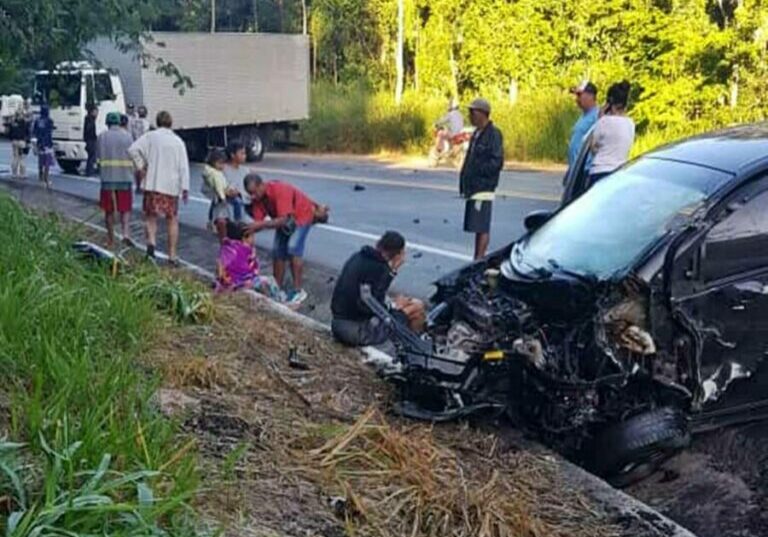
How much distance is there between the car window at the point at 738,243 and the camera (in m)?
4.97

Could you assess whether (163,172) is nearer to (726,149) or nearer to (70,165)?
(726,149)

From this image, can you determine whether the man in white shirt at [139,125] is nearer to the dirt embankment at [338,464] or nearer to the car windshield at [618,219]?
the dirt embankment at [338,464]

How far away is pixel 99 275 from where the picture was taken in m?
6.33

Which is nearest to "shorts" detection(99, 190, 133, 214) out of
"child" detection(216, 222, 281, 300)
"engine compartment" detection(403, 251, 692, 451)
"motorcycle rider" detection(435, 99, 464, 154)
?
"child" detection(216, 222, 281, 300)

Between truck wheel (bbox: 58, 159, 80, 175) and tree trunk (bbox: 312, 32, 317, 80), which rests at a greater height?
tree trunk (bbox: 312, 32, 317, 80)

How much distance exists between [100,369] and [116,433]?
2.81 ft

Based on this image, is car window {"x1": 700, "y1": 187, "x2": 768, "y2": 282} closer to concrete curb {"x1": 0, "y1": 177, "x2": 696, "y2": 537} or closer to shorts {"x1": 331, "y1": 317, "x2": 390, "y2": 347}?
concrete curb {"x1": 0, "y1": 177, "x2": 696, "y2": 537}

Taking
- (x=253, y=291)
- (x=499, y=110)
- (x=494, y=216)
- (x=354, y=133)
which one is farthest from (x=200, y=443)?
(x=354, y=133)

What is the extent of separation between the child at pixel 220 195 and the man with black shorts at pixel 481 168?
2351mm

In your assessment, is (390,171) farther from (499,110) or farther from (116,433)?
(116,433)

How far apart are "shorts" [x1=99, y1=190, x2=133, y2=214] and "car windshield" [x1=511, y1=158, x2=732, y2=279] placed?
7263 mm

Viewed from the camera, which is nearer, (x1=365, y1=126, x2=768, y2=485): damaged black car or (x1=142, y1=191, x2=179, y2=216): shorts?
(x1=365, y1=126, x2=768, y2=485): damaged black car

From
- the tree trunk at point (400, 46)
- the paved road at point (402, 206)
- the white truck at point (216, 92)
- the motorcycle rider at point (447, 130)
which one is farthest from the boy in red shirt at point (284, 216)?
the tree trunk at point (400, 46)

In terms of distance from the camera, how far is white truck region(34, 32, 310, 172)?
78.9ft
